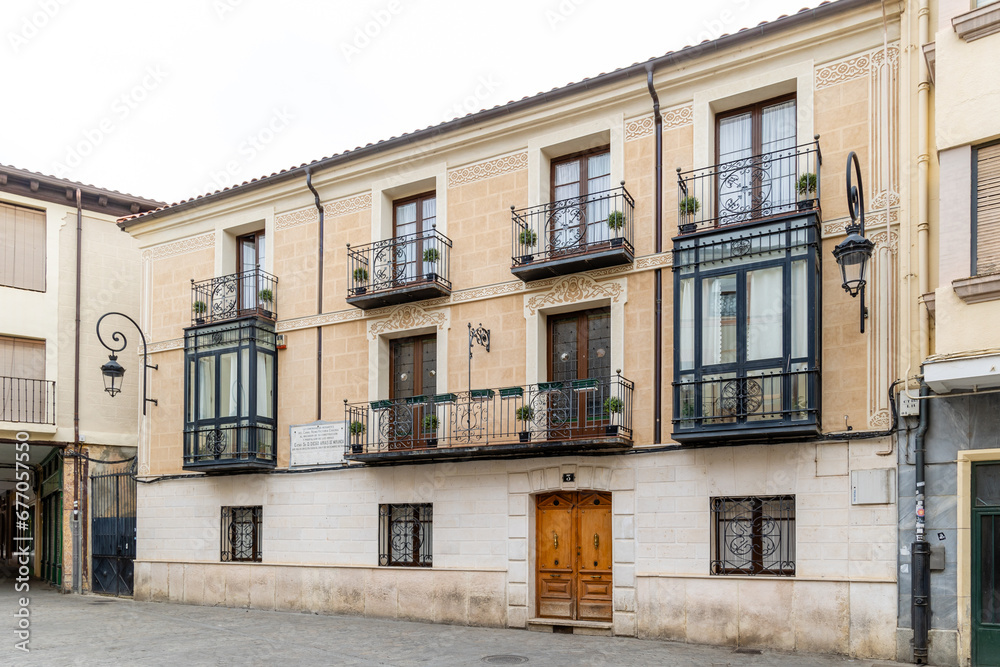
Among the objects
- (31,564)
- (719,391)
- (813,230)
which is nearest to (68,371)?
(31,564)

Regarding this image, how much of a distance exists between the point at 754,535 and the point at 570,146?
6862mm

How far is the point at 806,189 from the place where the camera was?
11.7 meters

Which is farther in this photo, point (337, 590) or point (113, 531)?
point (113, 531)

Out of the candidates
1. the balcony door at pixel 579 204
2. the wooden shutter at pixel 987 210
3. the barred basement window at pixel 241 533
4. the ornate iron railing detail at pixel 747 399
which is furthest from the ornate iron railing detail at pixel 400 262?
the wooden shutter at pixel 987 210

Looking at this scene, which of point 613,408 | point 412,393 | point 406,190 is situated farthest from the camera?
point 406,190

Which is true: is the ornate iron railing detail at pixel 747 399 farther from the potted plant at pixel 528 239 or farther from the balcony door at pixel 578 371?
the potted plant at pixel 528 239

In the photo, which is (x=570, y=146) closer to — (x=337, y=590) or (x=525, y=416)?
(x=525, y=416)

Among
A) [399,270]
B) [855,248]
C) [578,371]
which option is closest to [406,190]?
[399,270]

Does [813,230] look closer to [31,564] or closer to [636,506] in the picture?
[636,506]

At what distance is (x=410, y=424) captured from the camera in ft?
49.0

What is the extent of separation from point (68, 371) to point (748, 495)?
16.0 m

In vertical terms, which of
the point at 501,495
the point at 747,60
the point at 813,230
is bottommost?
the point at 501,495

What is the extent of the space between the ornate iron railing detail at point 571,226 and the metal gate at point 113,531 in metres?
11.2

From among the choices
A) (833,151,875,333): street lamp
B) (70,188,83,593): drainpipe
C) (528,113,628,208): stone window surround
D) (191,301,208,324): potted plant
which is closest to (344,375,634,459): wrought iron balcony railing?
(528,113,628,208): stone window surround
